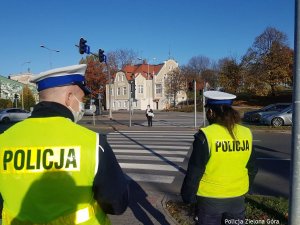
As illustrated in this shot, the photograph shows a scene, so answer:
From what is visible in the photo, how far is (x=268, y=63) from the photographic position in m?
59.9

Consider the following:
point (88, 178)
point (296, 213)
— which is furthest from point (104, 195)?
point (296, 213)

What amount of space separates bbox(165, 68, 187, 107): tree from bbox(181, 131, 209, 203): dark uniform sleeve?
2846 inches

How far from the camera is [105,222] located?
201cm

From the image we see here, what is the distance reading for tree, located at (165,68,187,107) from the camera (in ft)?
249

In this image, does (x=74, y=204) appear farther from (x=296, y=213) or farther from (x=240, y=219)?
(x=296, y=213)

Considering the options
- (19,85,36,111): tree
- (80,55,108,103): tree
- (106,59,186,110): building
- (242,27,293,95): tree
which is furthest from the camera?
(106,59,186,110): building

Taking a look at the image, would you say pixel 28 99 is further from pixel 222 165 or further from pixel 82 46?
pixel 222 165

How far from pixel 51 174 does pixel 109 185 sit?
0.29 m

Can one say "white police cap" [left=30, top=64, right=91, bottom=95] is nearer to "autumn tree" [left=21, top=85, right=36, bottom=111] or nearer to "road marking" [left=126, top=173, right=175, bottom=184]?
"road marking" [left=126, top=173, right=175, bottom=184]

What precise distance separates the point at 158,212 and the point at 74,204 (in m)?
4.51

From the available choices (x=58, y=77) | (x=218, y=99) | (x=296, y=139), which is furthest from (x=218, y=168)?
(x=58, y=77)

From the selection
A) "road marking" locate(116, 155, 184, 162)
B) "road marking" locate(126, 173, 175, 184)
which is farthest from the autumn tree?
"road marking" locate(126, 173, 175, 184)

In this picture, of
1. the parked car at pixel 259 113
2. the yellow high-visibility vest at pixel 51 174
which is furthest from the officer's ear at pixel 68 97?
the parked car at pixel 259 113

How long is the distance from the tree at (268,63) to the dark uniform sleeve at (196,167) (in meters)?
59.5
